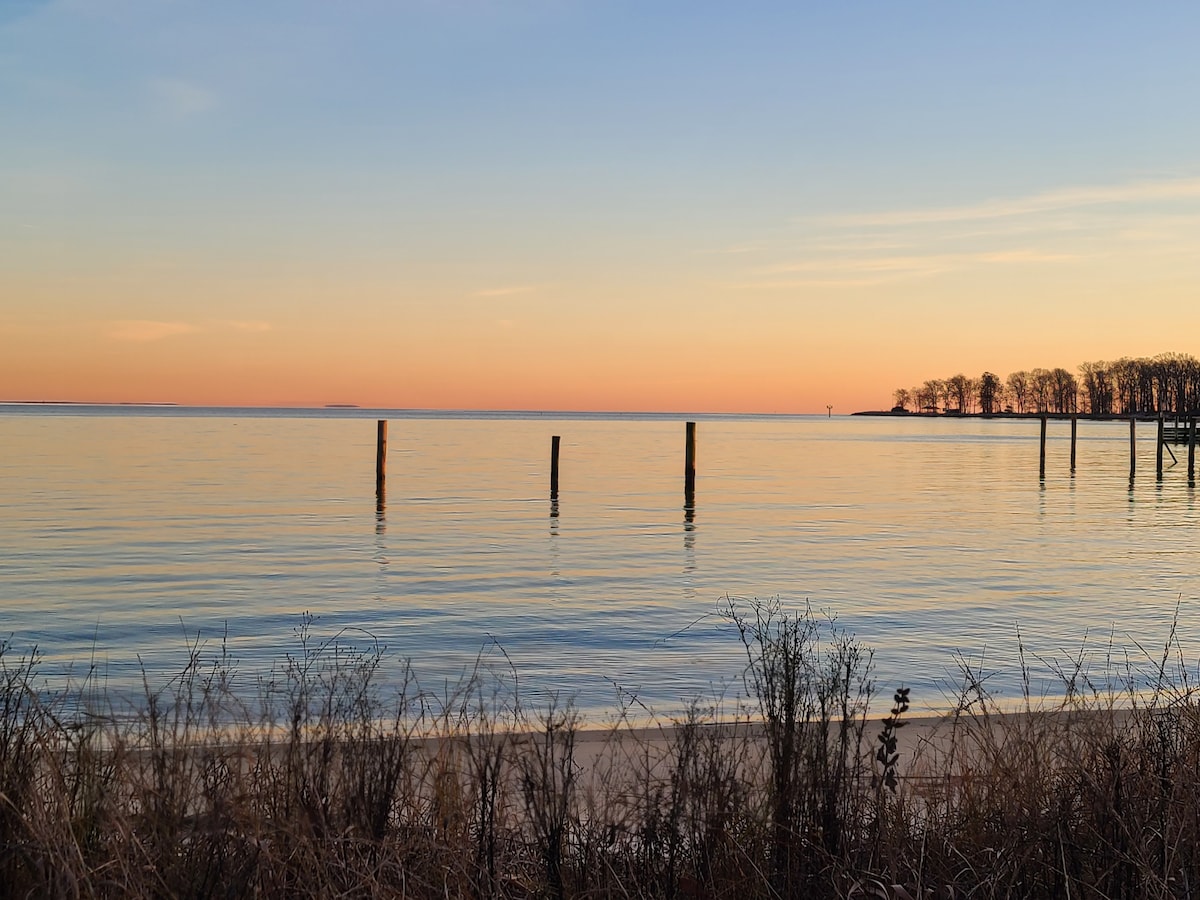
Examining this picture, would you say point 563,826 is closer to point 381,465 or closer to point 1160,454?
point 381,465

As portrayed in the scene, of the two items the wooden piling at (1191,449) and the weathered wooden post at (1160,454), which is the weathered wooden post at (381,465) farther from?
the wooden piling at (1191,449)

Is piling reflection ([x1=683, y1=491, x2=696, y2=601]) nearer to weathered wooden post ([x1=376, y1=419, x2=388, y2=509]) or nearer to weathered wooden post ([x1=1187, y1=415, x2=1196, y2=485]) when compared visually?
weathered wooden post ([x1=376, y1=419, x2=388, y2=509])

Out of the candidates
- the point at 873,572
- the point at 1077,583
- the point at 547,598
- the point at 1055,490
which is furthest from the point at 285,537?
the point at 1055,490

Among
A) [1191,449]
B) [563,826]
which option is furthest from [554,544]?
[1191,449]

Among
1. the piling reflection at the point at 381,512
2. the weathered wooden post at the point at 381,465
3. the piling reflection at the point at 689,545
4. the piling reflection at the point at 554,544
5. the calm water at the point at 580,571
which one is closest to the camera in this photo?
the calm water at the point at 580,571

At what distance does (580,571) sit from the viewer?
81.9 ft

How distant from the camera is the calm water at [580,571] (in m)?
16.0

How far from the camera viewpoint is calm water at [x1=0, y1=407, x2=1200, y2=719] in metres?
16.0

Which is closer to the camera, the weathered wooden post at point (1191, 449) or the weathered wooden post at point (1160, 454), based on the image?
the weathered wooden post at point (1191, 449)

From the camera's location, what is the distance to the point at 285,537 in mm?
30156

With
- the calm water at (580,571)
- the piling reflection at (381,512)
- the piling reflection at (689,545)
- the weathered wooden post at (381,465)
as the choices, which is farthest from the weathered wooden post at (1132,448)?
the piling reflection at (381,512)

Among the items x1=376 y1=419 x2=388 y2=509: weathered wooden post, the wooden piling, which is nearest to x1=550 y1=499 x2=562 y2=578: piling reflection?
x1=376 y1=419 x2=388 y2=509: weathered wooden post

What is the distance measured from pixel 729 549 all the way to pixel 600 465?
39931mm

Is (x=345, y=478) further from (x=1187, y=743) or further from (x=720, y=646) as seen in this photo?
(x=1187, y=743)
